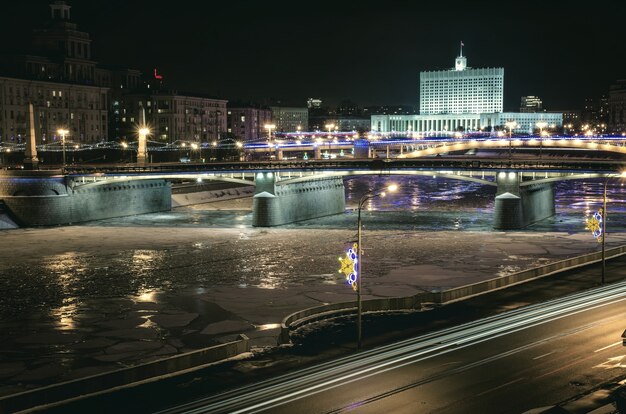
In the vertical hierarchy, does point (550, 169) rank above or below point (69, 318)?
above

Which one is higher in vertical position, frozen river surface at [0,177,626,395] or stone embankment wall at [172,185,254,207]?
stone embankment wall at [172,185,254,207]

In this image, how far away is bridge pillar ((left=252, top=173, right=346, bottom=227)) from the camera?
80.9 meters

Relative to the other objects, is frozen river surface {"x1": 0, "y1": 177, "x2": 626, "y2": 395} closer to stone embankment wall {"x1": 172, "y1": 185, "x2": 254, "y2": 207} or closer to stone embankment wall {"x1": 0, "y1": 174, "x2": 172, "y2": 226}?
stone embankment wall {"x1": 0, "y1": 174, "x2": 172, "y2": 226}

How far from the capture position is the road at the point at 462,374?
23156 millimetres

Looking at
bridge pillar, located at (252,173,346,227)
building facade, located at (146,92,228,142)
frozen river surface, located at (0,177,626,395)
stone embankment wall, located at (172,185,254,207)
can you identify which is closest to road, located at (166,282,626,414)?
frozen river surface, located at (0,177,626,395)

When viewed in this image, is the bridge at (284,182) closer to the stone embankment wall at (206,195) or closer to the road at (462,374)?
the stone embankment wall at (206,195)

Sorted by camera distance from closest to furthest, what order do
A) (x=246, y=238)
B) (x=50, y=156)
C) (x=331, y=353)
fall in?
1. (x=331, y=353)
2. (x=246, y=238)
3. (x=50, y=156)

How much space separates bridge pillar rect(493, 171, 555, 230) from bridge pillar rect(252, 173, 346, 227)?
20.3 m

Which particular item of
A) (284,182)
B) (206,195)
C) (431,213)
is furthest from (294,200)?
(206,195)

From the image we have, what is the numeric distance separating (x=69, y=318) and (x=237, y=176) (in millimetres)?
49553

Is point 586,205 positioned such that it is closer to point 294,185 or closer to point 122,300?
point 294,185

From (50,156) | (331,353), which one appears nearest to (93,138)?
(50,156)

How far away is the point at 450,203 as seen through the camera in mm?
105438

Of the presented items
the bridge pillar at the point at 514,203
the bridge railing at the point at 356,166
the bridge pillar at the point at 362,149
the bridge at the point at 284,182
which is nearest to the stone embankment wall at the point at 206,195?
the bridge at the point at 284,182
